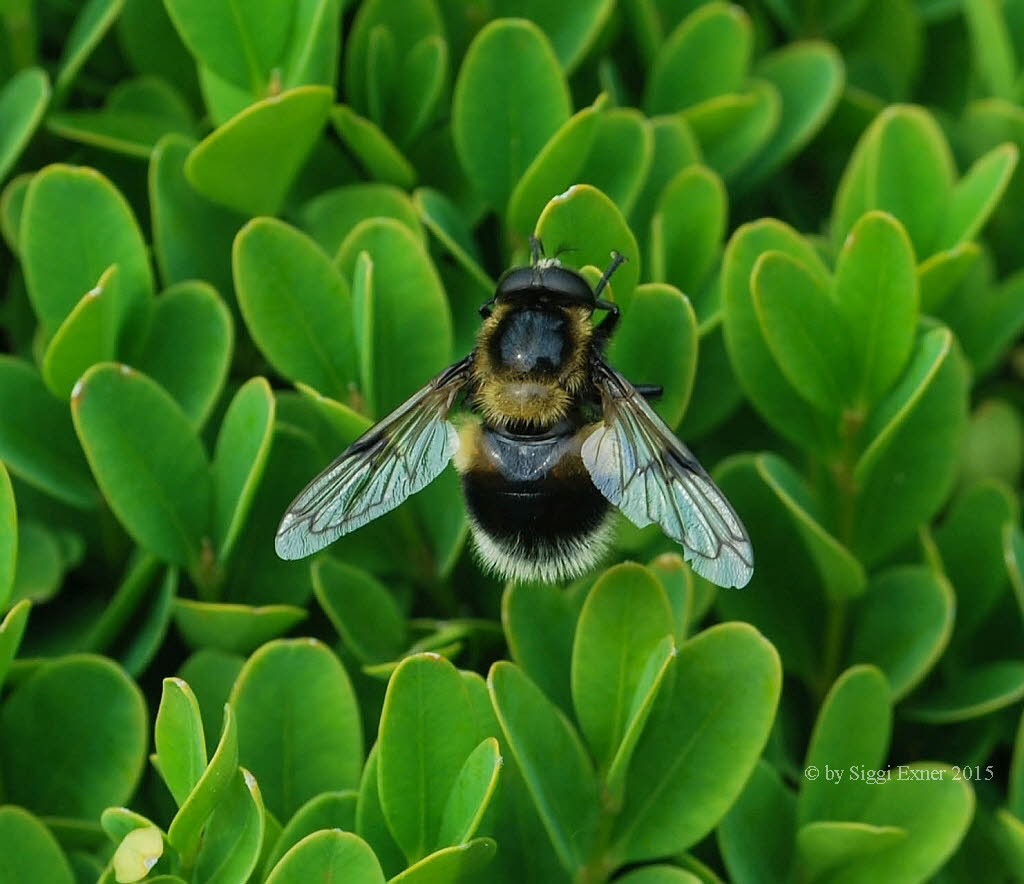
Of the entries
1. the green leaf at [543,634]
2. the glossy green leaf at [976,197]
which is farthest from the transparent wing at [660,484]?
the glossy green leaf at [976,197]

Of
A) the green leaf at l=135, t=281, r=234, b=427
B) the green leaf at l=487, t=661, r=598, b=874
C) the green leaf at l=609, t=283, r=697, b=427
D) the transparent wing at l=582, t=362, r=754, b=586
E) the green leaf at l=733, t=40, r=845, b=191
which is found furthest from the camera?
the green leaf at l=733, t=40, r=845, b=191

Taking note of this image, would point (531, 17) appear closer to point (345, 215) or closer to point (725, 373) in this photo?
point (345, 215)

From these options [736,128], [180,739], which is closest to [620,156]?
[736,128]

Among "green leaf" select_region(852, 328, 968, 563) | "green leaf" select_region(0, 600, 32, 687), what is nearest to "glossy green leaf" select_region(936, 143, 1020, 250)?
"green leaf" select_region(852, 328, 968, 563)

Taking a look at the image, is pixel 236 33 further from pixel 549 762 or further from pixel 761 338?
pixel 549 762

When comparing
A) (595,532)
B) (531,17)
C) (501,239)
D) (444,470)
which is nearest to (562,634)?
(595,532)

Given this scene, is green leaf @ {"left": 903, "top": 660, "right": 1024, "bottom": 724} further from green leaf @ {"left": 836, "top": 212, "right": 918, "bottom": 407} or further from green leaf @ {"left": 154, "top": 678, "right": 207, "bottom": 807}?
green leaf @ {"left": 154, "top": 678, "right": 207, "bottom": 807}

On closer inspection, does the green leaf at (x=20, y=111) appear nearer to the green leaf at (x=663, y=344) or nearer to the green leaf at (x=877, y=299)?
the green leaf at (x=663, y=344)
